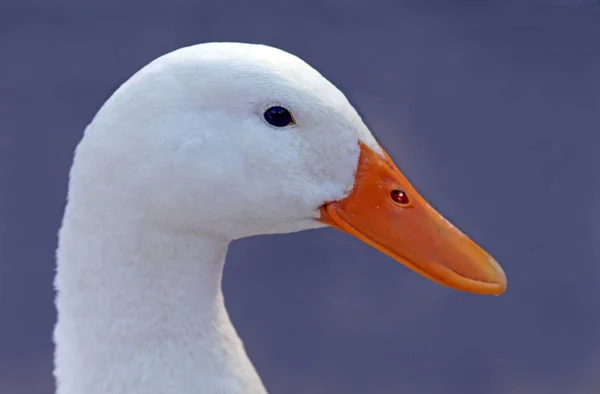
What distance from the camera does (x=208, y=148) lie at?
688 mm

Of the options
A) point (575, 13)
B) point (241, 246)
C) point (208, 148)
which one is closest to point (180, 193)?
point (208, 148)

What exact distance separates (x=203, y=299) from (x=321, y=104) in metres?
0.20

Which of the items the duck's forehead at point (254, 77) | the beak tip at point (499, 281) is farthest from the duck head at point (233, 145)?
the beak tip at point (499, 281)

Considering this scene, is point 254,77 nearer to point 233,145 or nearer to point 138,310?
point 233,145

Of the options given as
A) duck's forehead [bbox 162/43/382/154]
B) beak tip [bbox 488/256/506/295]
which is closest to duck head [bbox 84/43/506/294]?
duck's forehead [bbox 162/43/382/154]

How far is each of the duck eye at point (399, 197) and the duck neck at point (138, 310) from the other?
0.50 ft

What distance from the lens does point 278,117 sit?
0.69 m

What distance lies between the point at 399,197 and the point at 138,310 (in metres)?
0.25

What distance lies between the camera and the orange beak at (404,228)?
28.9 inches

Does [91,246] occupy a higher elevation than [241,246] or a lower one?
higher

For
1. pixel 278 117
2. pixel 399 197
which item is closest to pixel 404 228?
pixel 399 197

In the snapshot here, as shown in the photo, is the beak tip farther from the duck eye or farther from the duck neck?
the duck neck

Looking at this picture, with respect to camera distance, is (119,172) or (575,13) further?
(575,13)

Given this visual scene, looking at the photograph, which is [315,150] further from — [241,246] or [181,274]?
[241,246]
